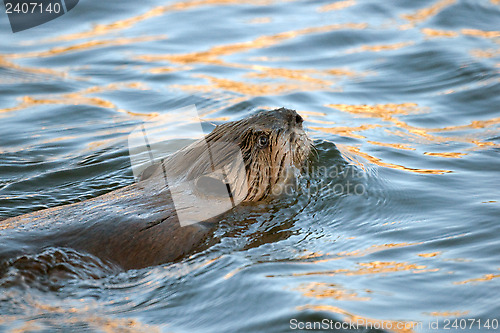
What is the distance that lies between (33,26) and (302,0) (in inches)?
182

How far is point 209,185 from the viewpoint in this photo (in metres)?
4.89

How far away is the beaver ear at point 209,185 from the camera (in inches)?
192

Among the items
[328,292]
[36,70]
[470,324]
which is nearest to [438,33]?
[36,70]

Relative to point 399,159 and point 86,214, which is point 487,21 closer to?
point 399,159

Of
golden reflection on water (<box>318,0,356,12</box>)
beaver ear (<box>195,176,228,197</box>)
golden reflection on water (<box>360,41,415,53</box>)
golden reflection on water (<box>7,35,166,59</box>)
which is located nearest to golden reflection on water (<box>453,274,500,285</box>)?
beaver ear (<box>195,176,228,197</box>)

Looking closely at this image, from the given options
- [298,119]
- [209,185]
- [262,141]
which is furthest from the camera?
[298,119]

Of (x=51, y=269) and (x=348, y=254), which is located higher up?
(x=51, y=269)

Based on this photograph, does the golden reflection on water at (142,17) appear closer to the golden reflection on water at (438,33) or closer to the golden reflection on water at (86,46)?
the golden reflection on water at (86,46)

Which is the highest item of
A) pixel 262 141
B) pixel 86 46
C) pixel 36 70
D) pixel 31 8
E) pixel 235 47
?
pixel 31 8

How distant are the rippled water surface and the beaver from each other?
0.11 metres

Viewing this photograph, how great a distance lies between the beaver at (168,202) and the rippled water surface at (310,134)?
113mm

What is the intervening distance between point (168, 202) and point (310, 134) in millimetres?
2856

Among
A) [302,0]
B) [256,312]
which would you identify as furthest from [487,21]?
[256,312]

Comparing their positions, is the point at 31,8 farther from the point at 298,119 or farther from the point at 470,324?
the point at 470,324
